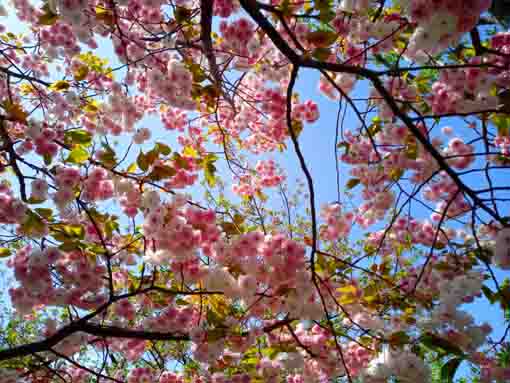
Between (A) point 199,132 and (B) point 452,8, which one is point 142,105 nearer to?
(A) point 199,132

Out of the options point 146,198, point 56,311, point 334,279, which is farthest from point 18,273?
point 56,311

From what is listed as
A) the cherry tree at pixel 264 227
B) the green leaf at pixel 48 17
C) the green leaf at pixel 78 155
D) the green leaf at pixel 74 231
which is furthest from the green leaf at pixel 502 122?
the green leaf at pixel 48 17

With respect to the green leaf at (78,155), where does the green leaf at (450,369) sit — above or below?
below

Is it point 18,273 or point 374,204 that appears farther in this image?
point 374,204

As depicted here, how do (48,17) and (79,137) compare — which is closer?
(79,137)

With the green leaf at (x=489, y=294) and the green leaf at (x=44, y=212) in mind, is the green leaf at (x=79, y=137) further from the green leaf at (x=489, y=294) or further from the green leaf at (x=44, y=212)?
the green leaf at (x=489, y=294)

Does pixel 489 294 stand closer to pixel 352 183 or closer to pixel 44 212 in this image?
pixel 352 183

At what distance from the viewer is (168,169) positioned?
2.17 metres

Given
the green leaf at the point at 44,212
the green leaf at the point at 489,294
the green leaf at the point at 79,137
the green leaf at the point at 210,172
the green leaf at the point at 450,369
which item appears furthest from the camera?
the green leaf at the point at 210,172

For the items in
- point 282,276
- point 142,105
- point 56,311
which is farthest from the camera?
point 56,311

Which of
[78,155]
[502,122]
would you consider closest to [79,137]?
[78,155]

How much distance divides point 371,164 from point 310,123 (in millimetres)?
876

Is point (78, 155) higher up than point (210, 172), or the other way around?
point (210, 172)

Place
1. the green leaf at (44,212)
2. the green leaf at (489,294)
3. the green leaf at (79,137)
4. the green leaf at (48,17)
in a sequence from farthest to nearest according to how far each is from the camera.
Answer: the green leaf at (48,17) → the green leaf at (489,294) → the green leaf at (79,137) → the green leaf at (44,212)
